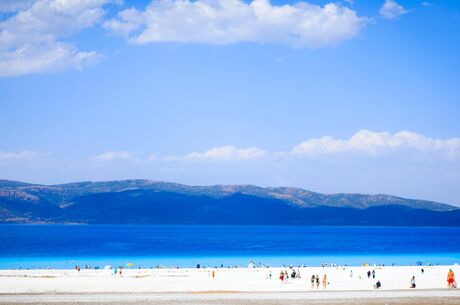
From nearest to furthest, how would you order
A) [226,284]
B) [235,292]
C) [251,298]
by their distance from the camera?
[251,298] → [235,292] → [226,284]

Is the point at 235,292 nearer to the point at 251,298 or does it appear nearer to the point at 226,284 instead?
the point at 251,298

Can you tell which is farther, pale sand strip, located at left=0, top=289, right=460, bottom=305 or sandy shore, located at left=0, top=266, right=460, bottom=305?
sandy shore, located at left=0, top=266, right=460, bottom=305

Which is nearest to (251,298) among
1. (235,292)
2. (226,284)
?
(235,292)

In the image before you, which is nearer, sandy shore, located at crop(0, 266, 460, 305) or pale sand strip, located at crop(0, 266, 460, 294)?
sandy shore, located at crop(0, 266, 460, 305)

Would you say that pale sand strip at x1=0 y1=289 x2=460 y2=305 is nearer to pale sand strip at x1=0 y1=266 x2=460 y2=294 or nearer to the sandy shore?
the sandy shore

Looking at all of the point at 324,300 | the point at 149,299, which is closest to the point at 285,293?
the point at 324,300

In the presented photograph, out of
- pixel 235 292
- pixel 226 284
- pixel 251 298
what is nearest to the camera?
pixel 251 298

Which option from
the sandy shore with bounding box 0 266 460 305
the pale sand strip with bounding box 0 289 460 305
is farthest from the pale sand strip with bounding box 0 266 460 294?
the pale sand strip with bounding box 0 289 460 305

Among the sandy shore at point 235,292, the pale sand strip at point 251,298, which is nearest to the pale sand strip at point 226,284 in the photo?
the sandy shore at point 235,292

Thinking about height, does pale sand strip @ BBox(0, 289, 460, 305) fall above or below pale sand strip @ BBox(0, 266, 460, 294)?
below

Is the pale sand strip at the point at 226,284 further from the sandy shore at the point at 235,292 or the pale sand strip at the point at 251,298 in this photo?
the pale sand strip at the point at 251,298

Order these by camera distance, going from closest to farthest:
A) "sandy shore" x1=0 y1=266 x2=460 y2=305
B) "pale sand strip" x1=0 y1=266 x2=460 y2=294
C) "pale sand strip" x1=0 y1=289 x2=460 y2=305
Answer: "pale sand strip" x1=0 y1=289 x2=460 y2=305 → "sandy shore" x1=0 y1=266 x2=460 y2=305 → "pale sand strip" x1=0 y1=266 x2=460 y2=294

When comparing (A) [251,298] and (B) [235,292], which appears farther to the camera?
(B) [235,292]

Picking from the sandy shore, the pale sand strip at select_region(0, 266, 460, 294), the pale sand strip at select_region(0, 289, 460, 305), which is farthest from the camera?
the pale sand strip at select_region(0, 266, 460, 294)
